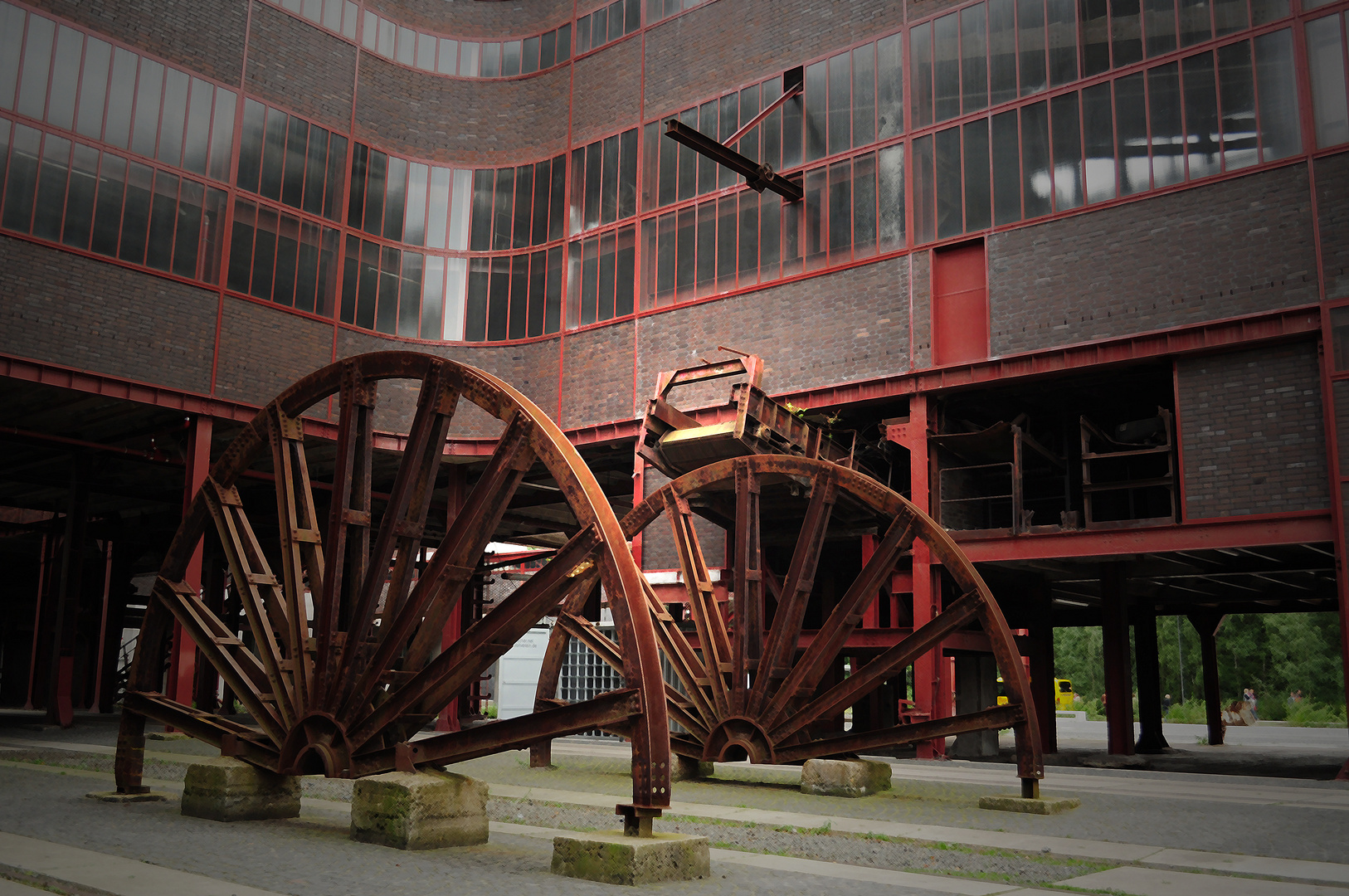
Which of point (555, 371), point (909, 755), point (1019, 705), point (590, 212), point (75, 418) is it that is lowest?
point (909, 755)

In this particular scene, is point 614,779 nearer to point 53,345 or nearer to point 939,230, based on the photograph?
point 939,230

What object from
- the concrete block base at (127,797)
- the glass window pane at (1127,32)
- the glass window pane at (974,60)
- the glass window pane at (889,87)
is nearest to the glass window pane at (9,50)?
the concrete block base at (127,797)

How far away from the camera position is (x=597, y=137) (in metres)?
27.5

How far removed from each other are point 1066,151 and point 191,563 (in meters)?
19.8

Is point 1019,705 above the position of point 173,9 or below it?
below

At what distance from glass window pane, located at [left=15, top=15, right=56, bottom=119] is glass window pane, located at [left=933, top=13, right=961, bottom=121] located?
713 inches

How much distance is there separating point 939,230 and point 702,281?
5.90 m

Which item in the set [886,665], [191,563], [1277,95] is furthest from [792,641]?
[191,563]

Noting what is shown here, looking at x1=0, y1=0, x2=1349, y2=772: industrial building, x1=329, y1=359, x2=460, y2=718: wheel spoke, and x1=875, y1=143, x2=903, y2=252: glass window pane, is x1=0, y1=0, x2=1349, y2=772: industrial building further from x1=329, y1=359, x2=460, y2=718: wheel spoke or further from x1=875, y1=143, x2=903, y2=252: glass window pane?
x1=329, y1=359, x2=460, y2=718: wheel spoke

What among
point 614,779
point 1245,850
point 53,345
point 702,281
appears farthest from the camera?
point 702,281

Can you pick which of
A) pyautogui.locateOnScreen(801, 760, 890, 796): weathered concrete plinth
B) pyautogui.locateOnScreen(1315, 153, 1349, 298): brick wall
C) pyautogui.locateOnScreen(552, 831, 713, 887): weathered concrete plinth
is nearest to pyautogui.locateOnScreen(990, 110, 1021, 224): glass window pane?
pyautogui.locateOnScreen(1315, 153, 1349, 298): brick wall

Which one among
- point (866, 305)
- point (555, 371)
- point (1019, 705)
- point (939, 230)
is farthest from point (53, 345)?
point (1019, 705)

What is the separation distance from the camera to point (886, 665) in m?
12.1

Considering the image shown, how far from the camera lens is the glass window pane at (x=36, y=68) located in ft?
68.5
